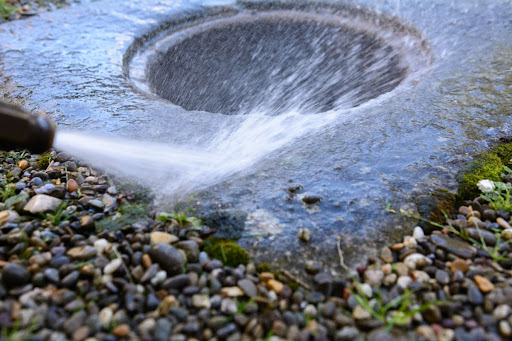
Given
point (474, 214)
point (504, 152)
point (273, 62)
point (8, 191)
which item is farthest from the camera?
point (273, 62)

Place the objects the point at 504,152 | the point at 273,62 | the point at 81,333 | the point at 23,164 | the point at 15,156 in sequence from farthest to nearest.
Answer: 1. the point at 273,62
2. the point at 15,156
3. the point at 23,164
4. the point at 504,152
5. the point at 81,333

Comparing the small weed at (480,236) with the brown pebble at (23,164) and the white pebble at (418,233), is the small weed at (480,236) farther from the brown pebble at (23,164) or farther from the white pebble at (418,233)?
the brown pebble at (23,164)

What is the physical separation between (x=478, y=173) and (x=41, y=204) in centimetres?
211

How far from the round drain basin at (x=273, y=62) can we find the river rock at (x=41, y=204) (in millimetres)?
1819

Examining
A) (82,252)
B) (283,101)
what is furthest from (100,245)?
(283,101)

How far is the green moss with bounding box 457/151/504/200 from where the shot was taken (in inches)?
76.0

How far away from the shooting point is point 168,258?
153cm

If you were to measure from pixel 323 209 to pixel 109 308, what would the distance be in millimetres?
975

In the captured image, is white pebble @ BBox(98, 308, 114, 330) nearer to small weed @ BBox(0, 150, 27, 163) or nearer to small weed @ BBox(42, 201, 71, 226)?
small weed @ BBox(42, 201, 71, 226)

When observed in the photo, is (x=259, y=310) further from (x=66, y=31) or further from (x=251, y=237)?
(x=66, y=31)

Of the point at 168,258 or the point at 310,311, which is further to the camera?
the point at 168,258

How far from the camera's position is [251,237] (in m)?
1.72

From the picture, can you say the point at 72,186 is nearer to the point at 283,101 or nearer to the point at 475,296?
the point at 475,296

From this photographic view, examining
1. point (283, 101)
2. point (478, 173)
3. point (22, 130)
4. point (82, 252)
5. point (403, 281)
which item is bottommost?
point (283, 101)
